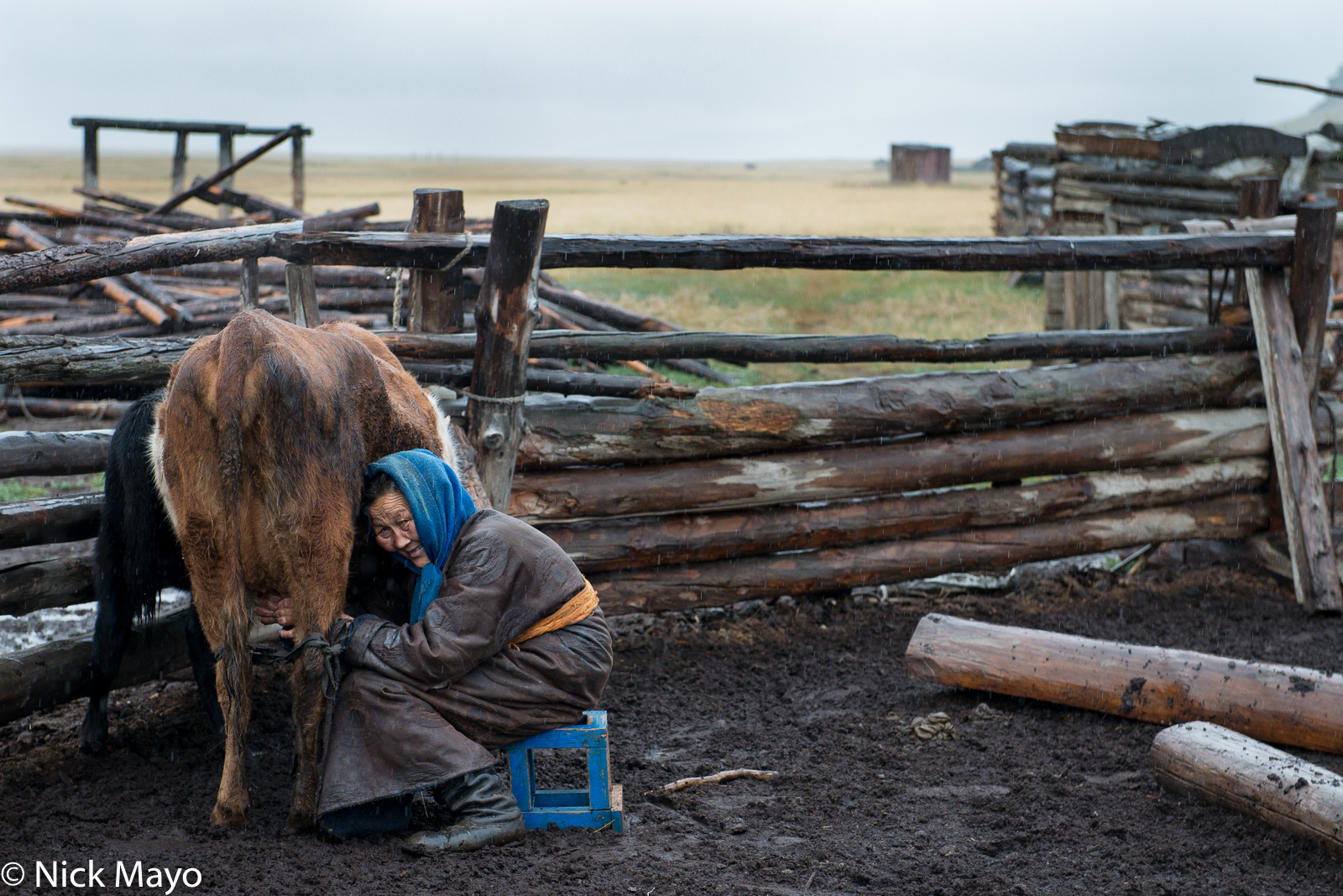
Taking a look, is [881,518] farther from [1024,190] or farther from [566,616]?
[1024,190]

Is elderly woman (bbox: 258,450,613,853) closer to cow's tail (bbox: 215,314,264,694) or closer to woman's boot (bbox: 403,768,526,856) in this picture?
woman's boot (bbox: 403,768,526,856)

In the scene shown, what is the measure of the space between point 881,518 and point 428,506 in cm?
294

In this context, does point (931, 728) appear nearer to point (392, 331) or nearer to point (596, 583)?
point (596, 583)

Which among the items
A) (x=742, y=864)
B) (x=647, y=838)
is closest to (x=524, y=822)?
(x=647, y=838)

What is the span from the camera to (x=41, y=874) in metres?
2.84

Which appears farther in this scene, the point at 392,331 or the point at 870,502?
the point at 870,502

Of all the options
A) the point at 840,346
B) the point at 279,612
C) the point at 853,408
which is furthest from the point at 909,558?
the point at 279,612

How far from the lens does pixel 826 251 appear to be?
193 inches

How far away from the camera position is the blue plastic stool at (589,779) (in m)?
3.17

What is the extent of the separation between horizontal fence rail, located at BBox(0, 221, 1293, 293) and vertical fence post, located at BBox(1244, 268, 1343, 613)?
24 centimetres

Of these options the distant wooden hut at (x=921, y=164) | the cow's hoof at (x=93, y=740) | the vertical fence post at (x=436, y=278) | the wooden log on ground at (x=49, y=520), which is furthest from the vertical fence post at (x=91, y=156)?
the distant wooden hut at (x=921, y=164)

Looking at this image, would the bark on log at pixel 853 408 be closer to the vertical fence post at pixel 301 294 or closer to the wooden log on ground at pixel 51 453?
the vertical fence post at pixel 301 294

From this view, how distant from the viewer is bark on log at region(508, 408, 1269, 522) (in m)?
4.92

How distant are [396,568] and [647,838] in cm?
115
